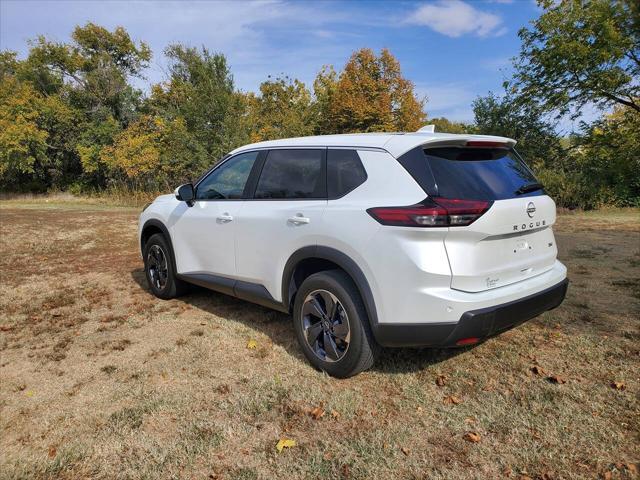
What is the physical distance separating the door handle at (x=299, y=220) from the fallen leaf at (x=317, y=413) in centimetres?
134

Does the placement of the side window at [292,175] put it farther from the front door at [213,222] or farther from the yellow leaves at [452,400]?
the yellow leaves at [452,400]

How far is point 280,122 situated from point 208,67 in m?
12.2

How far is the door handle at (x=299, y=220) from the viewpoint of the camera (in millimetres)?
3463

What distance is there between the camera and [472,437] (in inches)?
102

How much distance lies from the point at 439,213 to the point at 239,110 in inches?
980

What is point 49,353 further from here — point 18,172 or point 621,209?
point 18,172

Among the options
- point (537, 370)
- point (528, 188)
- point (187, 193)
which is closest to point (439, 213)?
point (528, 188)

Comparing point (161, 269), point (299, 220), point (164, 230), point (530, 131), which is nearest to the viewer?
point (299, 220)

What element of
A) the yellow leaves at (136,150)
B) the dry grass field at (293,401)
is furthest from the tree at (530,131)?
the yellow leaves at (136,150)

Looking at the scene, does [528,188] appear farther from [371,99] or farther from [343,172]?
[371,99]

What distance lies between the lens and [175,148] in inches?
1035

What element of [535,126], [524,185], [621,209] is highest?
[535,126]

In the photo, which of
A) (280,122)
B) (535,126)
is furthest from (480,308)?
(280,122)

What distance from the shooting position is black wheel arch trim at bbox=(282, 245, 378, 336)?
3.02 metres
